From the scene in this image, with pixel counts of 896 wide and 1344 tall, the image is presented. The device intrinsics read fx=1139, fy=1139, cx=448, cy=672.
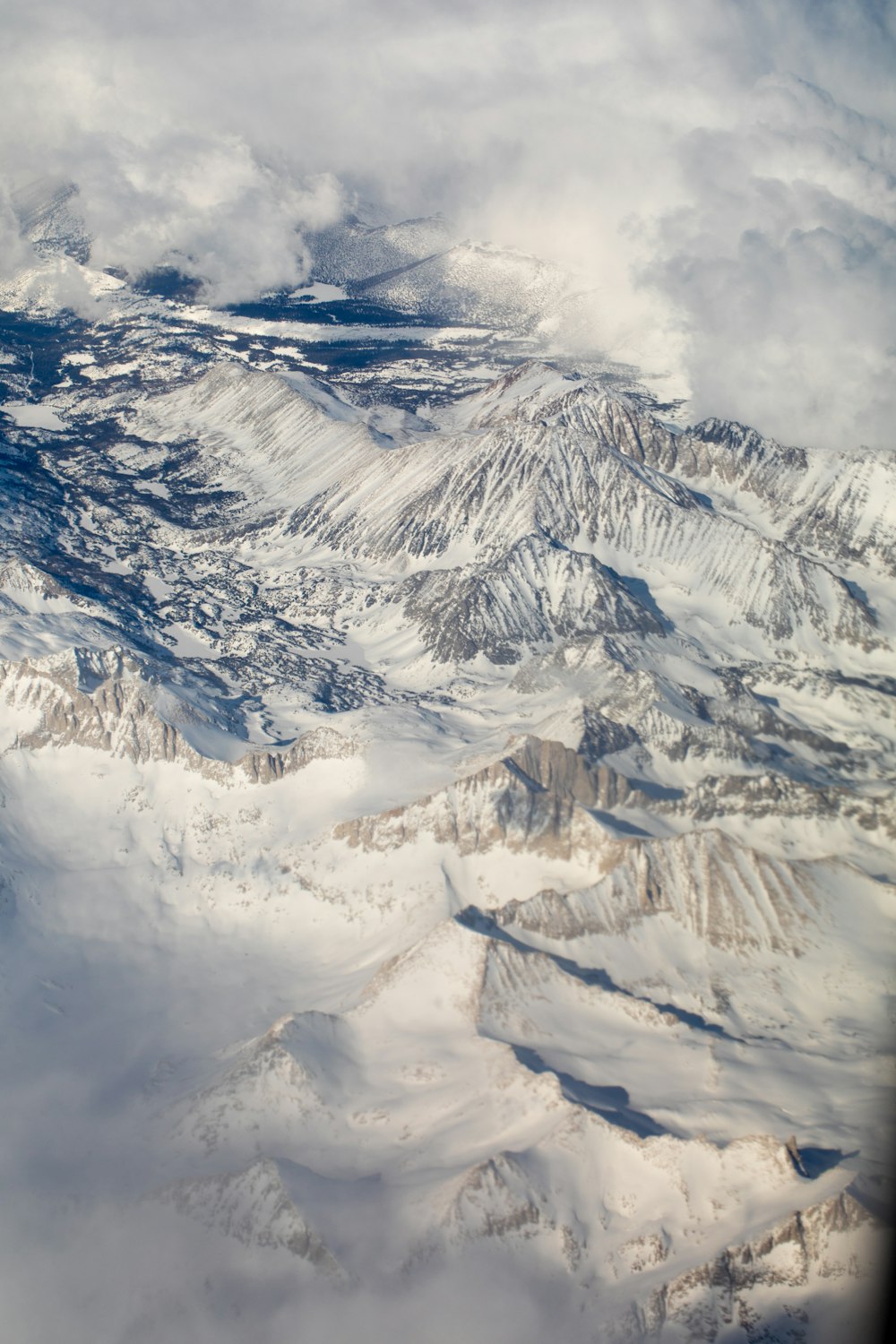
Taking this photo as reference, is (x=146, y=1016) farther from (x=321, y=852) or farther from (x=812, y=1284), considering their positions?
(x=812, y=1284)

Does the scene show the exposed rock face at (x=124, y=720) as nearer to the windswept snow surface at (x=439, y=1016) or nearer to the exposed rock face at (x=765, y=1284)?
the windswept snow surface at (x=439, y=1016)

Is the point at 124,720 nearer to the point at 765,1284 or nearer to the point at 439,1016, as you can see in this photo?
the point at 439,1016

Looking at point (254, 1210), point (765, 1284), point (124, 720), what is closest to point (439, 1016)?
point (254, 1210)

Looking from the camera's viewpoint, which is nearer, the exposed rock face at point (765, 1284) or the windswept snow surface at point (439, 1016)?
the exposed rock face at point (765, 1284)

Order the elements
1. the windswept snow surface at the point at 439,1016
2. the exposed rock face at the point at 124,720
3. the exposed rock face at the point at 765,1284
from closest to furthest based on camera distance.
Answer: the exposed rock face at the point at 765,1284 → the windswept snow surface at the point at 439,1016 → the exposed rock face at the point at 124,720

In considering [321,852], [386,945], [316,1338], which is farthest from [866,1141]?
[321,852]

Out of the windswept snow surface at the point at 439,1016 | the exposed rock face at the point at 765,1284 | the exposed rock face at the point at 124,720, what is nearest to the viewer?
the exposed rock face at the point at 765,1284

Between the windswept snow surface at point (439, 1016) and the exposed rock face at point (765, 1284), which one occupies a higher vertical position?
the exposed rock face at point (765, 1284)

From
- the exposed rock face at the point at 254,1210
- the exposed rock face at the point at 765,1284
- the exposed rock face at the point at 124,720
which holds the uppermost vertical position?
the exposed rock face at the point at 765,1284

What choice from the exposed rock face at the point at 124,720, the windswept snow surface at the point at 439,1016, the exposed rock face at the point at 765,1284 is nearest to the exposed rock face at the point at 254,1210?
the windswept snow surface at the point at 439,1016

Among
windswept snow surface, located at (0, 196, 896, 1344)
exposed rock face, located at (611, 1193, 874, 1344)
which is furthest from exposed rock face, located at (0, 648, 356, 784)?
exposed rock face, located at (611, 1193, 874, 1344)

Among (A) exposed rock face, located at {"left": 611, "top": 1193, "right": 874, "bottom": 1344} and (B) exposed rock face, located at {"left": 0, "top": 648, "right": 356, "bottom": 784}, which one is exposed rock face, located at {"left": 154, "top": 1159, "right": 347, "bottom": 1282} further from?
(B) exposed rock face, located at {"left": 0, "top": 648, "right": 356, "bottom": 784}
